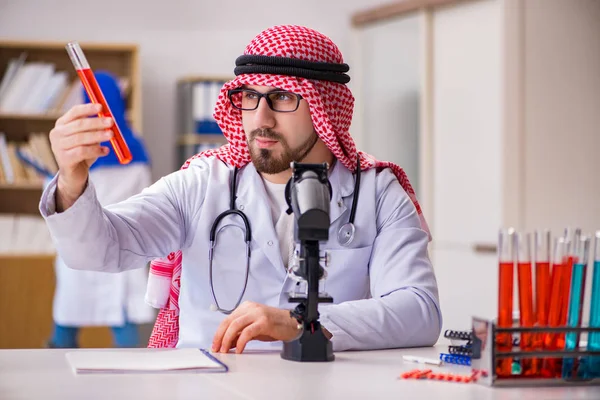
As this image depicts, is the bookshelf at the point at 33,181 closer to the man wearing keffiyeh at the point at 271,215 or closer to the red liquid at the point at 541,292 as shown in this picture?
the man wearing keffiyeh at the point at 271,215

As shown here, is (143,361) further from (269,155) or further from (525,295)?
(269,155)

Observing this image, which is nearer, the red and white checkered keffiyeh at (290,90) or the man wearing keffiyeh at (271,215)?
the man wearing keffiyeh at (271,215)

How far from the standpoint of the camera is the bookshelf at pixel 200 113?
19.8 feet

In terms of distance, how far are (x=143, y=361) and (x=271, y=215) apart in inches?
29.3

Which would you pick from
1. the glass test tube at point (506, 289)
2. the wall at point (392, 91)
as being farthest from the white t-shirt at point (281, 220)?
the wall at point (392, 91)

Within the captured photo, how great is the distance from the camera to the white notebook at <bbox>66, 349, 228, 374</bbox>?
1.56 metres

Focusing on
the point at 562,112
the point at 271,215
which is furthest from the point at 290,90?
the point at 562,112

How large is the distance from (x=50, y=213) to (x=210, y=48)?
4626 mm

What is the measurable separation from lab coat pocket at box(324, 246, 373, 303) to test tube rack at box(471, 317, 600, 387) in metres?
0.75

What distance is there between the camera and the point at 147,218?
2.21 metres

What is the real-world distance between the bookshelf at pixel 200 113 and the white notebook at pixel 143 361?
4.26 m

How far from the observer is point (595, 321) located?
1.55m

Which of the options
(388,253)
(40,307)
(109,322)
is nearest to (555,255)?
(388,253)

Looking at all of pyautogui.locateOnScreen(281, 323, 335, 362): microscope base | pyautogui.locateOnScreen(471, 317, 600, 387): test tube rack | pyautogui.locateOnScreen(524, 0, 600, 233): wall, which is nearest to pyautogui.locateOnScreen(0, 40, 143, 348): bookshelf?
pyautogui.locateOnScreen(524, 0, 600, 233): wall
